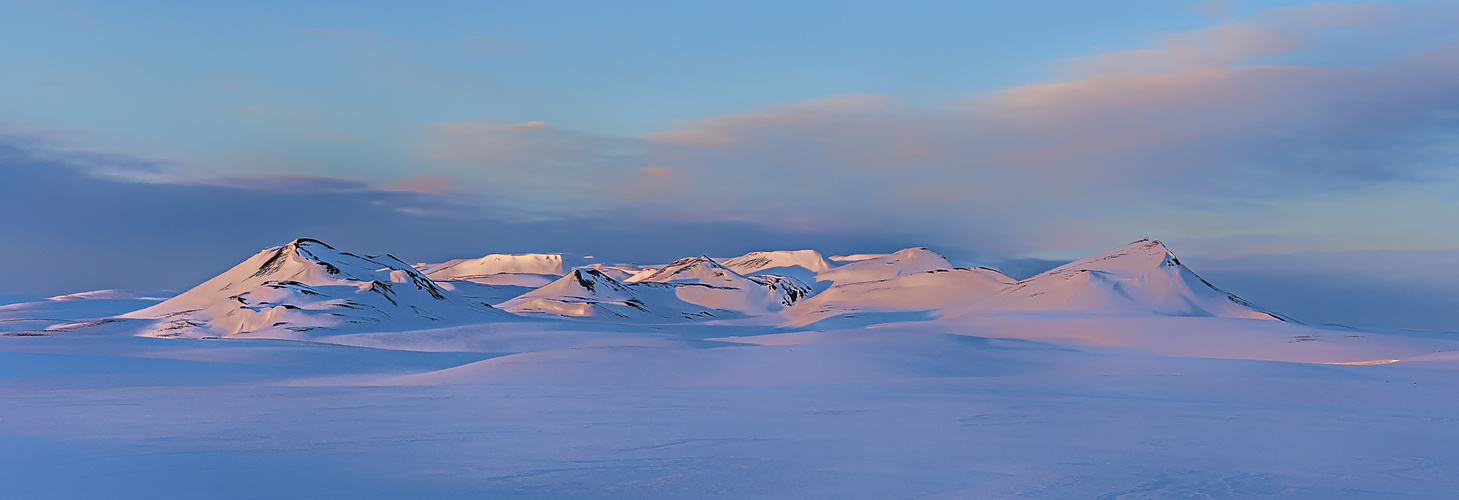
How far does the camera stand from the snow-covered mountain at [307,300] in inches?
2911

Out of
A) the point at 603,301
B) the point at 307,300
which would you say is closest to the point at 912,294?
the point at 603,301

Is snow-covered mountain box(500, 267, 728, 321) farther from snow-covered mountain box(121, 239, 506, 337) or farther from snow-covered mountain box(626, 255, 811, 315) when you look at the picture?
snow-covered mountain box(121, 239, 506, 337)

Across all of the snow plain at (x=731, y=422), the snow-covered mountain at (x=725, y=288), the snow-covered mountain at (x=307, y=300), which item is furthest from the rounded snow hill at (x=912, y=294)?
the snow plain at (x=731, y=422)

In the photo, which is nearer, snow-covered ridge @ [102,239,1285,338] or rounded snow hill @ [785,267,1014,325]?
snow-covered ridge @ [102,239,1285,338]

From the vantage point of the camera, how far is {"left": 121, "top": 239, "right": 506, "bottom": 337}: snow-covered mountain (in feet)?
243

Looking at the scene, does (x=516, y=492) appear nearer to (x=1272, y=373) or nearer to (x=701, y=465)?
(x=701, y=465)

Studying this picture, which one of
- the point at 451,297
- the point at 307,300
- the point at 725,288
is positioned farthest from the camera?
the point at 725,288

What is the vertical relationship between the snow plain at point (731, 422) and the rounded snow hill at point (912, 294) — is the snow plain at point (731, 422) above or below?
below

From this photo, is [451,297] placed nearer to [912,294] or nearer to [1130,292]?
[912,294]

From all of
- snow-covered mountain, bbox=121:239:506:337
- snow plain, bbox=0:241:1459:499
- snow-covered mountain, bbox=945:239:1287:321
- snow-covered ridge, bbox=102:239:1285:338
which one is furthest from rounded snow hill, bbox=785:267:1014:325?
snow plain, bbox=0:241:1459:499

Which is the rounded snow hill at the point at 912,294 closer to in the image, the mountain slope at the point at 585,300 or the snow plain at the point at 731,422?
the mountain slope at the point at 585,300

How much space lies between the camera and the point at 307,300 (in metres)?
78.6

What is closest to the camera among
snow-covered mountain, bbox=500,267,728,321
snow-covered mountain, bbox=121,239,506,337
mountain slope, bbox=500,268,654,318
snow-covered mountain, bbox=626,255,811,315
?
snow-covered mountain, bbox=121,239,506,337

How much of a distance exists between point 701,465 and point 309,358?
3011 centimetres
